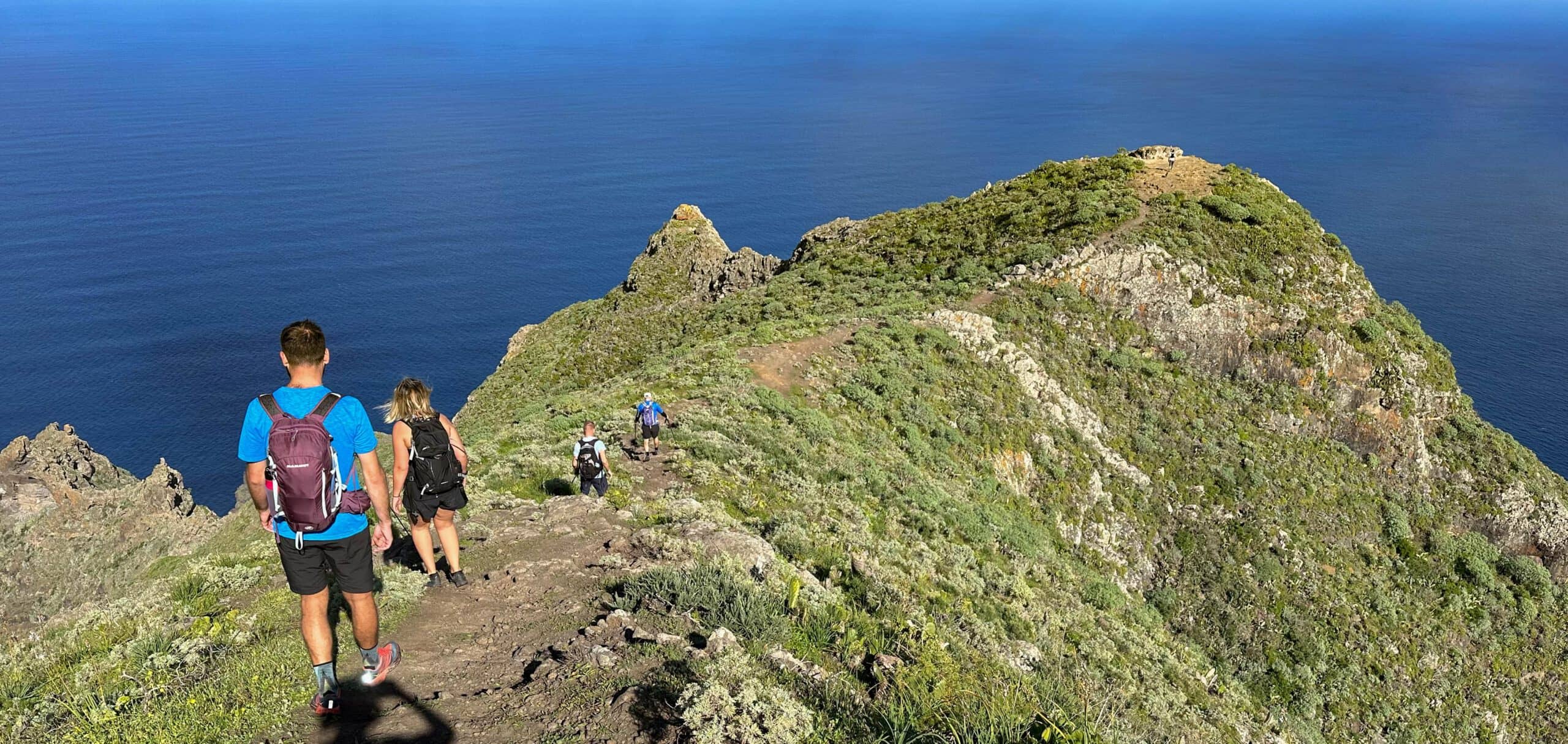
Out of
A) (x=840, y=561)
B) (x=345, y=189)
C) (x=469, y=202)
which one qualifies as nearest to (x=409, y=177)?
(x=345, y=189)

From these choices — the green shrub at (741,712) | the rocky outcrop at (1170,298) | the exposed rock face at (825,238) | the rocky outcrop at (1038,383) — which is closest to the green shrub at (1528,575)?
the rocky outcrop at (1170,298)

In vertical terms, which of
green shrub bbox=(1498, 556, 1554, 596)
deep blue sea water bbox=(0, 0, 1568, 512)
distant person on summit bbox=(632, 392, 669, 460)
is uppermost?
distant person on summit bbox=(632, 392, 669, 460)

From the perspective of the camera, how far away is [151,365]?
96.0m

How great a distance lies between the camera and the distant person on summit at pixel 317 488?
7.07 metres

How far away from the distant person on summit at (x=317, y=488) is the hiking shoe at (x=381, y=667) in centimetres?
29

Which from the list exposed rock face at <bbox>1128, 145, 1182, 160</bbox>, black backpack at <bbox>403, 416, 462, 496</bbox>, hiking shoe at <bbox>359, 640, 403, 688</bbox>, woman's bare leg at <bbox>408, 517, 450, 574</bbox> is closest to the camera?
hiking shoe at <bbox>359, 640, 403, 688</bbox>

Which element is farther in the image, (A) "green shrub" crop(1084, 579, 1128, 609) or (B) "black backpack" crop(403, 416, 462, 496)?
(A) "green shrub" crop(1084, 579, 1128, 609)

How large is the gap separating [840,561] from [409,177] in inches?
6995

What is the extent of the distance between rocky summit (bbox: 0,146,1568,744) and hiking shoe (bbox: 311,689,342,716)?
6.7 inches

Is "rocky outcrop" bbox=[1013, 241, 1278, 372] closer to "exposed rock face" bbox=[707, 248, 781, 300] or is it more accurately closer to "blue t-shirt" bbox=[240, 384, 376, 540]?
"exposed rock face" bbox=[707, 248, 781, 300]

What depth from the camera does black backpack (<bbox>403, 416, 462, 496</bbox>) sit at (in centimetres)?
974

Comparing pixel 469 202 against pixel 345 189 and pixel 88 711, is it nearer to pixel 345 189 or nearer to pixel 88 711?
pixel 345 189

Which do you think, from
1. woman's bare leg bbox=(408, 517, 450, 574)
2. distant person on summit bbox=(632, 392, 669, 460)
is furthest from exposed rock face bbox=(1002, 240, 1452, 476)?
woman's bare leg bbox=(408, 517, 450, 574)

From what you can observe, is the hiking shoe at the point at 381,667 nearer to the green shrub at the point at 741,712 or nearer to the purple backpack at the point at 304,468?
the purple backpack at the point at 304,468
